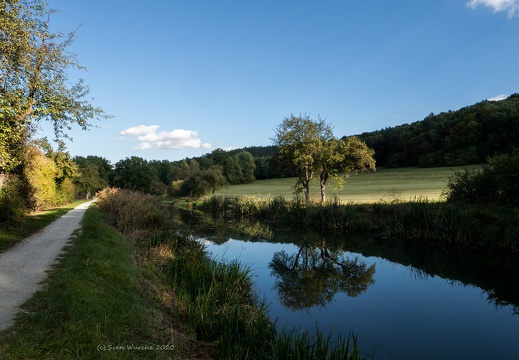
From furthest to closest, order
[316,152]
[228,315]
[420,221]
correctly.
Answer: [316,152], [420,221], [228,315]

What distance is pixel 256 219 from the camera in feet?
96.0

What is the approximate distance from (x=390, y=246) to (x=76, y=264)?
581 inches

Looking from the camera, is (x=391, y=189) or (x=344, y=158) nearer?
(x=344, y=158)

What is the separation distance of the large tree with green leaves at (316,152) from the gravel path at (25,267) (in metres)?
18.0

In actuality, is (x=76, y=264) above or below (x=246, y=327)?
above

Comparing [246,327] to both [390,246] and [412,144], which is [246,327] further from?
[412,144]

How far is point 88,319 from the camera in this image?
454 cm

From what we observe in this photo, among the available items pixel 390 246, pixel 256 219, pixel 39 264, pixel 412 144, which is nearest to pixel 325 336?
pixel 39 264

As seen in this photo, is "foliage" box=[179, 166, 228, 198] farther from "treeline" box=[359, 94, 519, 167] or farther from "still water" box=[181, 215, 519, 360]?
"treeline" box=[359, 94, 519, 167]

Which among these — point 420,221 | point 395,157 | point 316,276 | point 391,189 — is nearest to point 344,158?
point 420,221

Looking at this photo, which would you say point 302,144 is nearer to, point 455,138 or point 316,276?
point 316,276

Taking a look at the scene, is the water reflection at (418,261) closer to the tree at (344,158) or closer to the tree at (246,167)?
the tree at (344,158)

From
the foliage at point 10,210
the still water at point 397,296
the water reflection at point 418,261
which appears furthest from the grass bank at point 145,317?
the foliage at point 10,210

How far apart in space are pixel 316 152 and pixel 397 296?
1694cm
